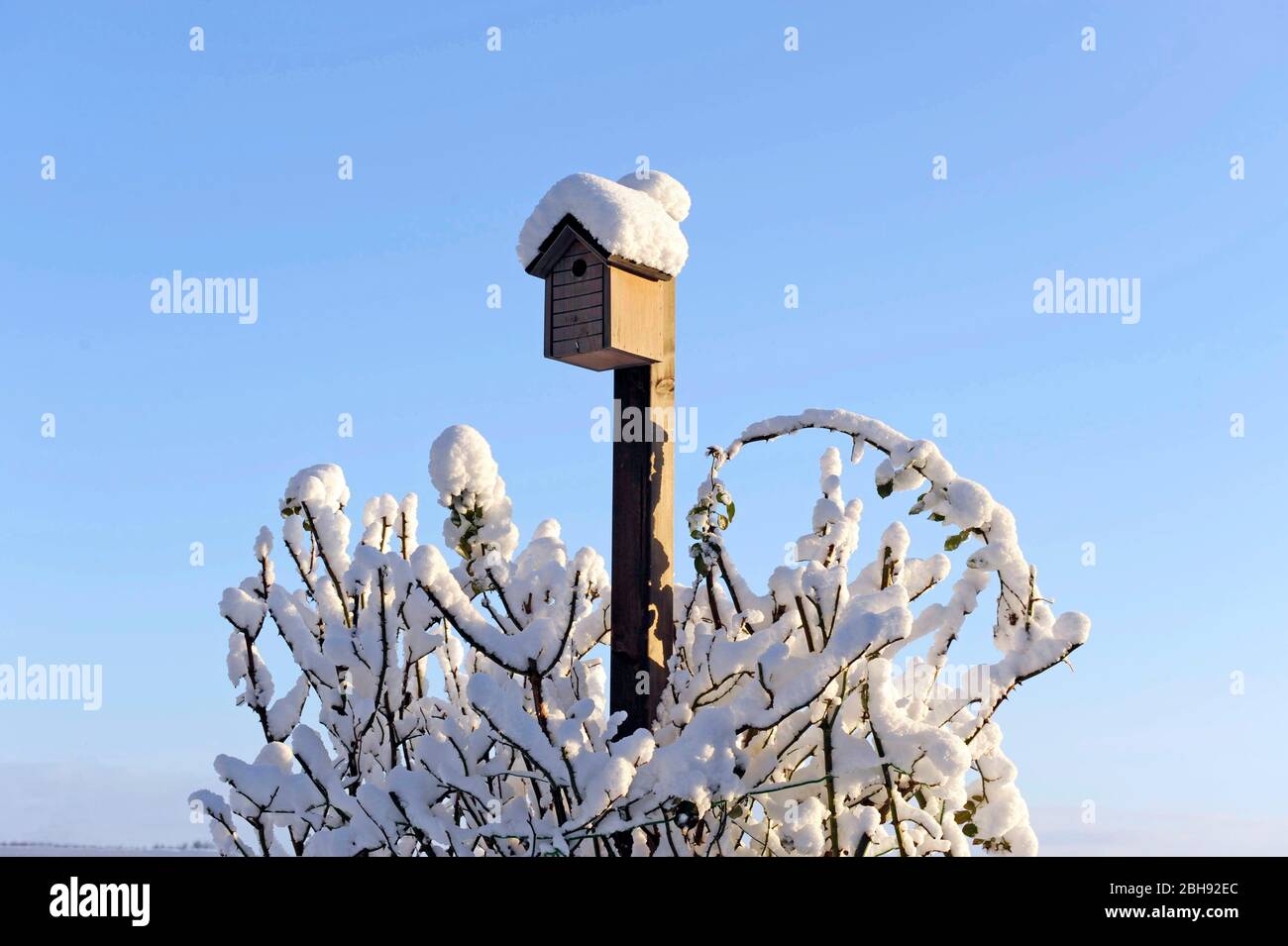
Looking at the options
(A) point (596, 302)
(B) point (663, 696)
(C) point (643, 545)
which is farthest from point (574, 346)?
(B) point (663, 696)

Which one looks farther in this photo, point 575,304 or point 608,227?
point 575,304

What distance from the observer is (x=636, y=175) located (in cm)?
441

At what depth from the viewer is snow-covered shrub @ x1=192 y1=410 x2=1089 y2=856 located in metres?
3.18

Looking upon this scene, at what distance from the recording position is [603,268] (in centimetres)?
399

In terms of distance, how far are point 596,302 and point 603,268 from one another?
115mm

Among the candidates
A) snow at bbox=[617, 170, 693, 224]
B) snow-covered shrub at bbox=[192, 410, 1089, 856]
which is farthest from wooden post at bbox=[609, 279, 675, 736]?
snow at bbox=[617, 170, 693, 224]

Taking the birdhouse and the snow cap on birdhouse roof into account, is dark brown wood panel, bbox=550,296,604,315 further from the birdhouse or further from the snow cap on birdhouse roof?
the snow cap on birdhouse roof

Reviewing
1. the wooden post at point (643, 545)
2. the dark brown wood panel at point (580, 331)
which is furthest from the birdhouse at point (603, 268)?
the wooden post at point (643, 545)

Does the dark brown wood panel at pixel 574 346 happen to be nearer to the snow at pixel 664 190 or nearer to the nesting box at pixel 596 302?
the nesting box at pixel 596 302

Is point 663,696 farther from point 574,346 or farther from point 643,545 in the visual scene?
point 574,346

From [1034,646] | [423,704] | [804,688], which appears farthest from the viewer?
[423,704]

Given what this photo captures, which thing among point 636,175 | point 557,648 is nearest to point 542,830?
point 557,648
